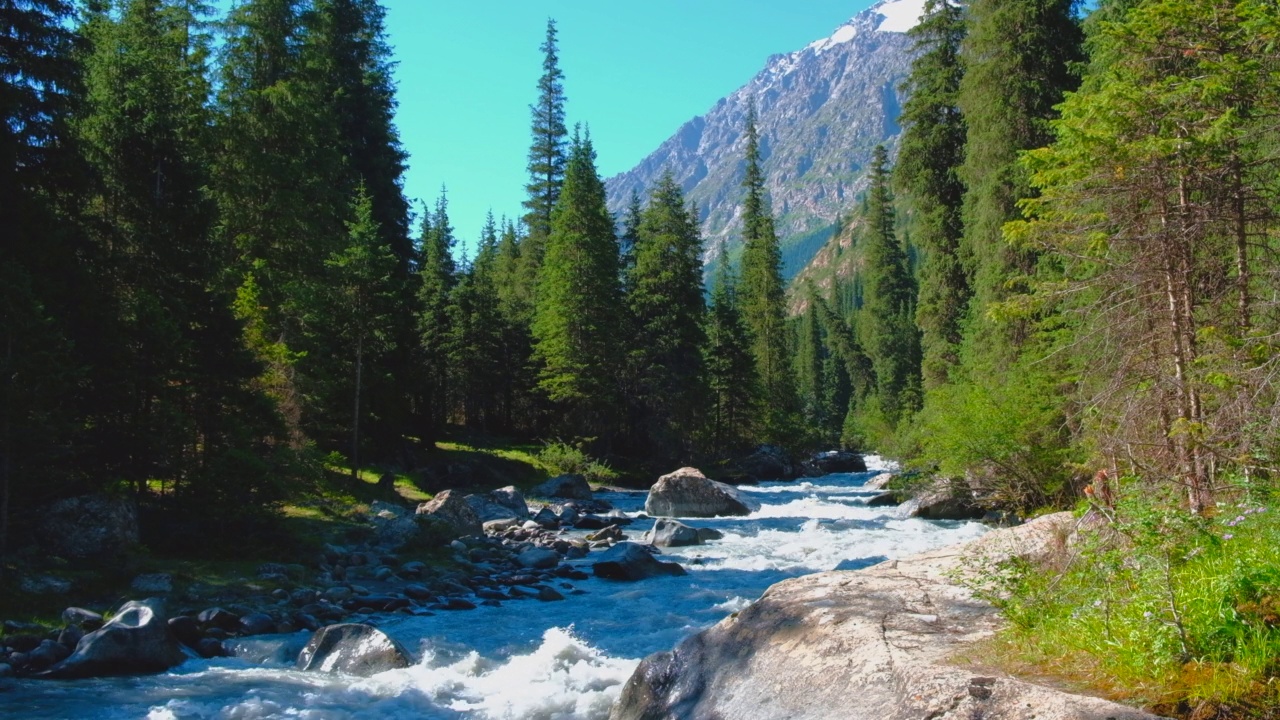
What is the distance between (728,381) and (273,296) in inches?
1033

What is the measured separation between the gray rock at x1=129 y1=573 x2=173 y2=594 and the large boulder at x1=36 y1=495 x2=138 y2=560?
0.96 meters

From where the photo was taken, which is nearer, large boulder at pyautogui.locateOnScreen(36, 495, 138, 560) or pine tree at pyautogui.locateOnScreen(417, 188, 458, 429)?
large boulder at pyautogui.locateOnScreen(36, 495, 138, 560)

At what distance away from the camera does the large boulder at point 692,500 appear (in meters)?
25.5

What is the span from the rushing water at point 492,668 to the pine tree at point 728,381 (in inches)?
1031

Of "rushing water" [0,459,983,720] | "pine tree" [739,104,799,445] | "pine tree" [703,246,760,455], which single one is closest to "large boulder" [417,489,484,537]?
"rushing water" [0,459,983,720]

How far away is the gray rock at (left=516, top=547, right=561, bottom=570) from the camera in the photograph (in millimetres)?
17203

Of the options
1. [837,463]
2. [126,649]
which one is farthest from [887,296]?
[126,649]

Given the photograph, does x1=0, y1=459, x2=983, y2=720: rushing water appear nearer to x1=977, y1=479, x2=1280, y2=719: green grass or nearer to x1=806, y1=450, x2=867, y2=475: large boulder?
x1=977, y1=479, x2=1280, y2=719: green grass

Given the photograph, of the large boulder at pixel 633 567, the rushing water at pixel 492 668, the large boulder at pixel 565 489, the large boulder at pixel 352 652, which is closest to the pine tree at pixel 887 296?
the large boulder at pixel 565 489

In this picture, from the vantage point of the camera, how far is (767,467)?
42000 millimetres

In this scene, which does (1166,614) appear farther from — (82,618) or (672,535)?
(672,535)

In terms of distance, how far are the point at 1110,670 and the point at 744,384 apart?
39.8 metres

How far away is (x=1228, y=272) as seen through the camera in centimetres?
985

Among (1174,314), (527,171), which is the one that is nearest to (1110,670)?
(1174,314)
